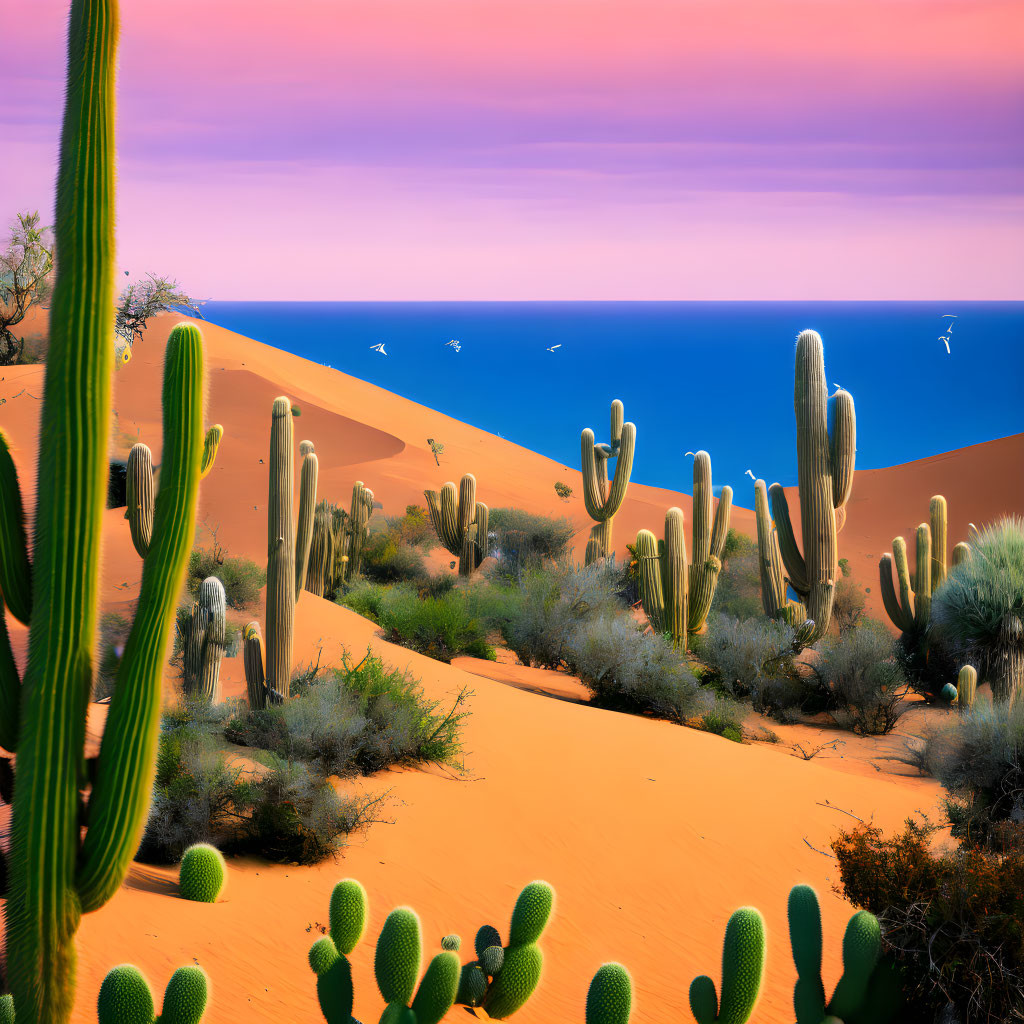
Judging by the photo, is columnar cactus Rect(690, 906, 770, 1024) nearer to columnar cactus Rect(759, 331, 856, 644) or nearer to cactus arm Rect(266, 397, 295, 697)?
cactus arm Rect(266, 397, 295, 697)

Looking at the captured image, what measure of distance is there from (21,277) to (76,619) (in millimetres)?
25297

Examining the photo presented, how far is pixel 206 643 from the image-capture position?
9312 mm

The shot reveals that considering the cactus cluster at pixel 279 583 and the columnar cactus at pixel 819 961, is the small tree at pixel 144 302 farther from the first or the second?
the columnar cactus at pixel 819 961

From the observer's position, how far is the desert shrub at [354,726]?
8.12 metres

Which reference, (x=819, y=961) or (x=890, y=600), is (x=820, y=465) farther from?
(x=819, y=961)

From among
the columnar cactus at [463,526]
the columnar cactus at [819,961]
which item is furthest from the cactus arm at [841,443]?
the columnar cactus at [819,961]

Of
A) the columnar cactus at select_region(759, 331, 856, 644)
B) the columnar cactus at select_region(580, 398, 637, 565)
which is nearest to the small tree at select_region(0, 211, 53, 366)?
the columnar cactus at select_region(580, 398, 637, 565)

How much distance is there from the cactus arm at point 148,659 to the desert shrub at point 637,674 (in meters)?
9.49

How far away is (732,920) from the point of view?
395cm

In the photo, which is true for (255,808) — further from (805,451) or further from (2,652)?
(805,451)

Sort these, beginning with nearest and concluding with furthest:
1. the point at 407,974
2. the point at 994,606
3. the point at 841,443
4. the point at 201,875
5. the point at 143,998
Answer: the point at 143,998
the point at 407,974
the point at 201,875
the point at 994,606
the point at 841,443

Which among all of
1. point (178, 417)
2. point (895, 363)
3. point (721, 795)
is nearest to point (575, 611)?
point (721, 795)

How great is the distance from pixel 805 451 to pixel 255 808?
32.8ft

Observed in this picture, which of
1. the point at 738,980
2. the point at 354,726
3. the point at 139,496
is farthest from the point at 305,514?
the point at 738,980
